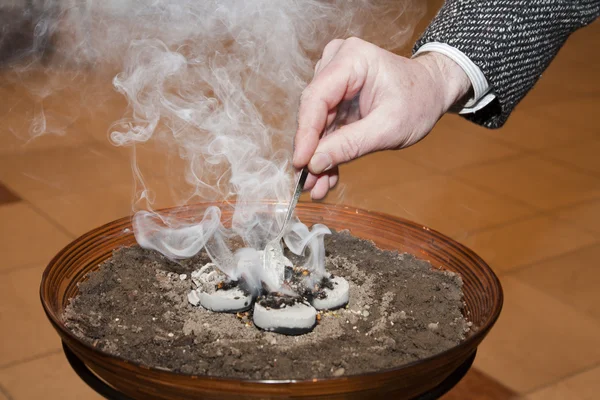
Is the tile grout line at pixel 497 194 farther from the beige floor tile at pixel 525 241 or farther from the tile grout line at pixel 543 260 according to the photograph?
the tile grout line at pixel 543 260

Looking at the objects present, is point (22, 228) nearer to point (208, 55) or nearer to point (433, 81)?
point (208, 55)

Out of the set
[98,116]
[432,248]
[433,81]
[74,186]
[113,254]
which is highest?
[433,81]

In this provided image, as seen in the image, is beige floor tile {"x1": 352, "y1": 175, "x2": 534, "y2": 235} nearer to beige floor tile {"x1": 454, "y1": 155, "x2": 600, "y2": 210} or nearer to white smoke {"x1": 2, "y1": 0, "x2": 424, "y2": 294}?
beige floor tile {"x1": 454, "y1": 155, "x2": 600, "y2": 210}

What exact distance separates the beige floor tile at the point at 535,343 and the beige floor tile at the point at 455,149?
96cm

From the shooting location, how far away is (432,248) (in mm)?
1159

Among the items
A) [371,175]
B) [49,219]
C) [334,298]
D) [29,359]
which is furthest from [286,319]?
[371,175]

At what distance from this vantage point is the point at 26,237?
2213 millimetres

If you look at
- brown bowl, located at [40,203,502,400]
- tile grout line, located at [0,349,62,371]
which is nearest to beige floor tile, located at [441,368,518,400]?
brown bowl, located at [40,203,502,400]

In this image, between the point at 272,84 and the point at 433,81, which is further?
the point at 272,84

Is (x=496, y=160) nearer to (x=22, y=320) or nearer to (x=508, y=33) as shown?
(x=508, y=33)

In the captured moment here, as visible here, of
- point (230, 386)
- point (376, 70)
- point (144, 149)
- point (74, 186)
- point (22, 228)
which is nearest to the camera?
point (230, 386)

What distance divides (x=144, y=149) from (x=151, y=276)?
2109 millimetres

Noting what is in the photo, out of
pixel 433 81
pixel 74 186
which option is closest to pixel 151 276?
pixel 433 81

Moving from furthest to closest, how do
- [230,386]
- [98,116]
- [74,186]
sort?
1. [98,116]
2. [74,186]
3. [230,386]
